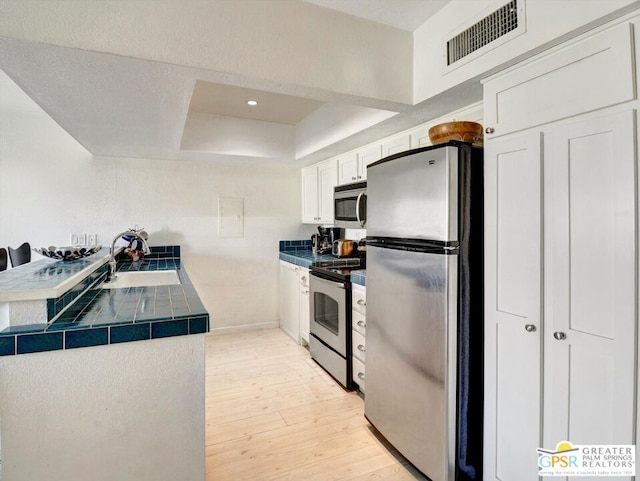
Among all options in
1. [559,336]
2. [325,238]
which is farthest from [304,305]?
[559,336]

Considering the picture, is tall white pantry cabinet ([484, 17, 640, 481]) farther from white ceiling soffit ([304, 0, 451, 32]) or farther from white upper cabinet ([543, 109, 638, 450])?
white ceiling soffit ([304, 0, 451, 32])

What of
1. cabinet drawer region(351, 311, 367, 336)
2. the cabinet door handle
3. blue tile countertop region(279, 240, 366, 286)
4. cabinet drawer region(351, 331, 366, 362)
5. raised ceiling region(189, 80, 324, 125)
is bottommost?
cabinet drawer region(351, 331, 366, 362)

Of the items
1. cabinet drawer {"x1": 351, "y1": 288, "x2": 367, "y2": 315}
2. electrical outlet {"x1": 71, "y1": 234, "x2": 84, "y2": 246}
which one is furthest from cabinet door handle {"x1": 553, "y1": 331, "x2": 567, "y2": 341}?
electrical outlet {"x1": 71, "y1": 234, "x2": 84, "y2": 246}

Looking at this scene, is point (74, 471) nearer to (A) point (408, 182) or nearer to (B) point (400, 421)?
(B) point (400, 421)

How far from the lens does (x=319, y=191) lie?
397 cm

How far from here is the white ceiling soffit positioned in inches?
A: 69.9

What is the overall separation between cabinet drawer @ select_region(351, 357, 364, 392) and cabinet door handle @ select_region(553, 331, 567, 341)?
1435 millimetres

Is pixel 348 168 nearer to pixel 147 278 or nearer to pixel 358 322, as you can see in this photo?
pixel 358 322

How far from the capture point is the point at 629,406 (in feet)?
3.69

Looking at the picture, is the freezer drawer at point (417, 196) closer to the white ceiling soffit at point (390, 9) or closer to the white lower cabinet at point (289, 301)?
the white ceiling soffit at point (390, 9)

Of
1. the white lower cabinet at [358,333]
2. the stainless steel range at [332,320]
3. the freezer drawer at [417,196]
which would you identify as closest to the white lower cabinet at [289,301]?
the stainless steel range at [332,320]

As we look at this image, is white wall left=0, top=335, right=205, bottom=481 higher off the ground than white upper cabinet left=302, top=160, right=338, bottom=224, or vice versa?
white upper cabinet left=302, top=160, right=338, bottom=224

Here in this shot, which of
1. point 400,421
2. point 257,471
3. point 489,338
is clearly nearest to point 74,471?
point 257,471

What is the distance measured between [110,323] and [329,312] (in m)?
1.93
